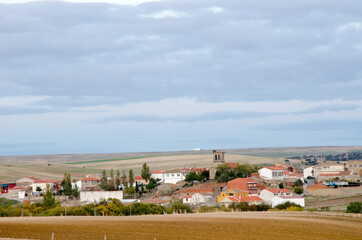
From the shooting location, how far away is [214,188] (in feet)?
408

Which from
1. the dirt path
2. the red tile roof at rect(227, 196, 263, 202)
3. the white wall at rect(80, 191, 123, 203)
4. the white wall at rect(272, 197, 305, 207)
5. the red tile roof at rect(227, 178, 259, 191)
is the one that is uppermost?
the red tile roof at rect(227, 178, 259, 191)

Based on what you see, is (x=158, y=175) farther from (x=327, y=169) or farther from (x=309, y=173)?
(x=327, y=169)

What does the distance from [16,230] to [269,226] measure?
869 inches

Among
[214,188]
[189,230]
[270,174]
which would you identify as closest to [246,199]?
[214,188]

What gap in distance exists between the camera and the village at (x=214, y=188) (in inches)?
4279

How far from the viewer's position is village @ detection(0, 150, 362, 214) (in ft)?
357

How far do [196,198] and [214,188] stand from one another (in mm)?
11171

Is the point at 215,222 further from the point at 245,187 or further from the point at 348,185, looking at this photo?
the point at 348,185

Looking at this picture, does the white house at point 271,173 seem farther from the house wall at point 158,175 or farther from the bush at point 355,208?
the bush at point 355,208

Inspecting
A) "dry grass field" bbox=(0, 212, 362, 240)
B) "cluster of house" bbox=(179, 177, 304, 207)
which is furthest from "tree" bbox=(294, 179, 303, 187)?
"dry grass field" bbox=(0, 212, 362, 240)

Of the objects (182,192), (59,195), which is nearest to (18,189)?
(59,195)

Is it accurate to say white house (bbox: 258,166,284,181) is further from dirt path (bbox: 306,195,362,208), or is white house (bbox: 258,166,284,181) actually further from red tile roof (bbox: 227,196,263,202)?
red tile roof (bbox: 227,196,263,202)

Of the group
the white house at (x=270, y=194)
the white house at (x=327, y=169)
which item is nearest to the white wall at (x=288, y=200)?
the white house at (x=270, y=194)

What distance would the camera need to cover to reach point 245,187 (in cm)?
11862
